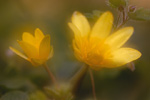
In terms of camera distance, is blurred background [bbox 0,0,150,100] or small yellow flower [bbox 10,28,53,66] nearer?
small yellow flower [bbox 10,28,53,66]

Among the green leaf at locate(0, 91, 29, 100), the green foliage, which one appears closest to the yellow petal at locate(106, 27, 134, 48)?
the green foliage

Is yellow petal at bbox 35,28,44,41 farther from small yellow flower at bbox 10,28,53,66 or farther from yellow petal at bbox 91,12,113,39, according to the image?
yellow petal at bbox 91,12,113,39

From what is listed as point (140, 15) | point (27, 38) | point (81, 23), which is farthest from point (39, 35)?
point (140, 15)

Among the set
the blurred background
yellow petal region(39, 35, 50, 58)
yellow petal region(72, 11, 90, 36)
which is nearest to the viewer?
yellow petal region(39, 35, 50, 58)

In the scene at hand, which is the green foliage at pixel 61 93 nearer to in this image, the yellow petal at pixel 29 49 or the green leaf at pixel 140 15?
the yellow petal at pixel 29 49

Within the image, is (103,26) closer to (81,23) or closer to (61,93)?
(81,23)

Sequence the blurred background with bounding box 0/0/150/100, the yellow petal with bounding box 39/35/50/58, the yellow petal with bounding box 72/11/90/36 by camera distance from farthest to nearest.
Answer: the blurred background with bounding box 0/0/150/100 < the yellow petal with bounding box 72/11/90/36 < the yellow petal with bounding box 39/35/50/58

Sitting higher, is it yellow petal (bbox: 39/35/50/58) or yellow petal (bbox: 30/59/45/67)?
yellow petal (bbox: 39/35/50/58)
